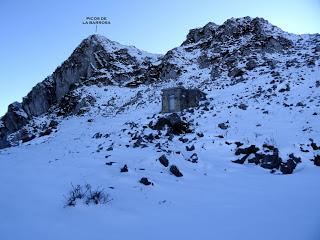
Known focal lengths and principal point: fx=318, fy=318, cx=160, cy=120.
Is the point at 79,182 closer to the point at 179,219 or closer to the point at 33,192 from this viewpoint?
the point at 33,192

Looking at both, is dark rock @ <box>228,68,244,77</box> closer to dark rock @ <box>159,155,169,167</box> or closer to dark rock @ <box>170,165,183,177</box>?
dark rock @ <box>159,155,169,167</box>

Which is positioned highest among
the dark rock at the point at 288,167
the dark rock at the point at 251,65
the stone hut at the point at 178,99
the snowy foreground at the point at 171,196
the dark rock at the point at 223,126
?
the dark rock at the point at 251,65

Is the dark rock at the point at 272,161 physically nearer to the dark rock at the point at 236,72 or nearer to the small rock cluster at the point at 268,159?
the small rock cluster at the point at 268,159

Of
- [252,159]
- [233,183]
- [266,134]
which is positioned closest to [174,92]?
[266,134]

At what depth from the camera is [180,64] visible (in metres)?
51.5

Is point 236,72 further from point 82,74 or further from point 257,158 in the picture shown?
point 82,74

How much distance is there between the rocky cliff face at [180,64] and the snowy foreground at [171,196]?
18455 mm

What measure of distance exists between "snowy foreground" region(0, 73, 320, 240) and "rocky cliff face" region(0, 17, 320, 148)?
18.5m

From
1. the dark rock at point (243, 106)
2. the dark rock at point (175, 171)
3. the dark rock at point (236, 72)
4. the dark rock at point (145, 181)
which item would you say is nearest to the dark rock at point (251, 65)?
the dark rock at point (236, 72)

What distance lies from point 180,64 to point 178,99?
24.9 m

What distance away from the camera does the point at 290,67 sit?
34.1 metres

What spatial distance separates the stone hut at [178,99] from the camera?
27.7 m

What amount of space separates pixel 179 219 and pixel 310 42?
45.3 meters

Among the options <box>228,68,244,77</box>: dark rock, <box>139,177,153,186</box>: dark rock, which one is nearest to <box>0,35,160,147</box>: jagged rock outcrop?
<box>228,68,244,77</box>: dark rock
